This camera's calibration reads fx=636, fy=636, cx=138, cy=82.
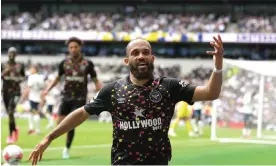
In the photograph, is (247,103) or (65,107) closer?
(65,107)

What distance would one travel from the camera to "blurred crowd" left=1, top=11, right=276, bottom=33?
1928 inches

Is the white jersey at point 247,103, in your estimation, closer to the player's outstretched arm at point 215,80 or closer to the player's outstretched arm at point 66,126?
the player's outstretched arm at point 66,126

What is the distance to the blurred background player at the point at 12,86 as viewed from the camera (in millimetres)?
15383

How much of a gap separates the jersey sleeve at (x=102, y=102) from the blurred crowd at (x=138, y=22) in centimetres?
4269

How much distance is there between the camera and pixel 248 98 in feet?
70.4

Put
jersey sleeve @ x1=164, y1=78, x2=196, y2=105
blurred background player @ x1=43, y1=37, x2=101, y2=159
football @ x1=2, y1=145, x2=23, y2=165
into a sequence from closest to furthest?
jersey sleeve @ x1=164, y1=78, x2=196, y2=105 < football @ x1=2, y1=145, x2=23, y2=165 < blurred background player @ x1=43, y1=37, x2=101, y2=159

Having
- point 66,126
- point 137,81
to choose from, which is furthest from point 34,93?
point 137,81

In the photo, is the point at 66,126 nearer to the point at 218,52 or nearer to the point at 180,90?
the point at 180,90

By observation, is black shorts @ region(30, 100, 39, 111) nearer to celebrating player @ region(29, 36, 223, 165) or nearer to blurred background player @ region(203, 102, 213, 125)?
blurred background player @ region(203, 102, 213, 125)

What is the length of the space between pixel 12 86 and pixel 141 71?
35.5 ft

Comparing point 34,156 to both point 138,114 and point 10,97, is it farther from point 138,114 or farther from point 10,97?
point 10,97

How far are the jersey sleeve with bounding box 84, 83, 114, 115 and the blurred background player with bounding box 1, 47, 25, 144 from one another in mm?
9723

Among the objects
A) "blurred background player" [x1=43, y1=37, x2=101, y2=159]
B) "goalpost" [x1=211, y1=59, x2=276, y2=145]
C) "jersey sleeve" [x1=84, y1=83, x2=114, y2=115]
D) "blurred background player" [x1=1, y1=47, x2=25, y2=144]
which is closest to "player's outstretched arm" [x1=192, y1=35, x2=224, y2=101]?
"jersey sleeve" [x1=84, y1=83, x2=114, y2=115]

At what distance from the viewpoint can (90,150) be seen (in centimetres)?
1498
